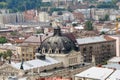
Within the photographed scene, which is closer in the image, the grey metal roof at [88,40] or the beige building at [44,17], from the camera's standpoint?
the grey metal roof at [88,40]

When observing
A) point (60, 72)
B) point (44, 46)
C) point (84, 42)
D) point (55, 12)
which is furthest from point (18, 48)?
point (55, 12)

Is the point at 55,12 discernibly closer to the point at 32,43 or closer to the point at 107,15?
the point at 107,15

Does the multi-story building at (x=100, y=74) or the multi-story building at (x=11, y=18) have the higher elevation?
the multi-story building at (x=100, y=74)

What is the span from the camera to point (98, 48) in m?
86.3

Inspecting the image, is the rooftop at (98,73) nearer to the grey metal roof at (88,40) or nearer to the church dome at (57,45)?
the church dome at (57,45)

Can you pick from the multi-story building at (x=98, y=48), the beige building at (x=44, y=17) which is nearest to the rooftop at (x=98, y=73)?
the multi-story building at (x=98, y=48)

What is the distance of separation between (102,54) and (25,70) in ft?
97.9

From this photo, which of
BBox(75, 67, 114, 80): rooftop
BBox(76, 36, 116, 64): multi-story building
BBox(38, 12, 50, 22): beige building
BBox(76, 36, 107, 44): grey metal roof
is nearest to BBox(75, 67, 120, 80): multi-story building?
BBox(75, 67, 114, 80): rooftop

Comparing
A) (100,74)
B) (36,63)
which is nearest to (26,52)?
(36,63)

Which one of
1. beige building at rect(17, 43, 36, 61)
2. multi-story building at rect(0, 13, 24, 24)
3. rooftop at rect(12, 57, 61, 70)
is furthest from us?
multi-story building at rect(0, 13, 24, 24)

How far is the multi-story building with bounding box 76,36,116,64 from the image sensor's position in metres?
83.2

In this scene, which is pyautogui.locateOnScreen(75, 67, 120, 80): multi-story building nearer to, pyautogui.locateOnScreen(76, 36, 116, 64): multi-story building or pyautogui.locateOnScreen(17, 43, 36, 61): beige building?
pyautogui.locateOnScreen(76, 36, 116, 64): multi-story building

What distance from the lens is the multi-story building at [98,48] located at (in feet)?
273

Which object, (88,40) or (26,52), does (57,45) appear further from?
(88,40)
